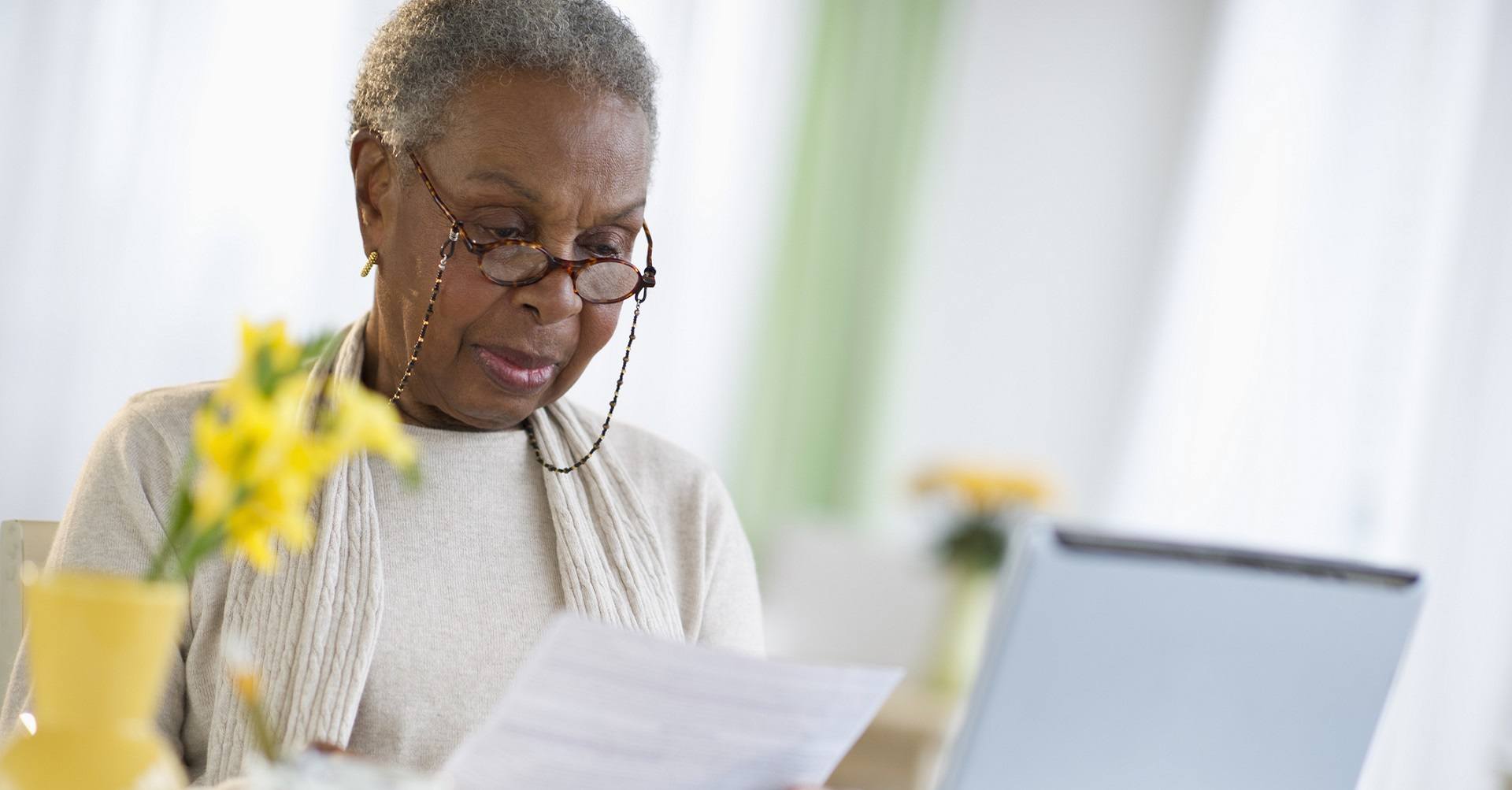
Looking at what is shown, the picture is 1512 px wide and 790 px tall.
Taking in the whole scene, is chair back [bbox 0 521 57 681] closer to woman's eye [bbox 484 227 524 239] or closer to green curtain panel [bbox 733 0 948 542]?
woman's eye [bbox 484 227 524 239]

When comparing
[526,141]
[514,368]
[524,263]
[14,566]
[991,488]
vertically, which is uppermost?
[526,141]

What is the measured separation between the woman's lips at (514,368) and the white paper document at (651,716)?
21.4 inches

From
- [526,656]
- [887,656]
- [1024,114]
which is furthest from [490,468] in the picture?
[1024,114]

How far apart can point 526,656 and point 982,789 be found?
0.58 m

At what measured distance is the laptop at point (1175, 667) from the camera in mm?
978

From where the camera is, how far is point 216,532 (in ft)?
2.59

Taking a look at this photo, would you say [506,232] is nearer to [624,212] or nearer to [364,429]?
[624,212]

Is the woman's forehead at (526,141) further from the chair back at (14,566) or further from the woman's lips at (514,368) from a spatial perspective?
the chair back at (14,566)

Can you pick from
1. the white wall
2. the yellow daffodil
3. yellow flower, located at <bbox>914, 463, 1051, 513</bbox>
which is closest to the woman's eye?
the yellow daffodil

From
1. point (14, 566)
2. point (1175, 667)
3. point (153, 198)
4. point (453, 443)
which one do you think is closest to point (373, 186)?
point (453, 443)

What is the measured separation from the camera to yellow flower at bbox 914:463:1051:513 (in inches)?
142

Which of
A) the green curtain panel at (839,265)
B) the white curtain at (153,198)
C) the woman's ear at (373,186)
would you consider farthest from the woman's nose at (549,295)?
the green curtain panel at (839,265)

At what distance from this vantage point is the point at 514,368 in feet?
4.87

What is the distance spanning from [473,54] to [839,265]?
3.32m
